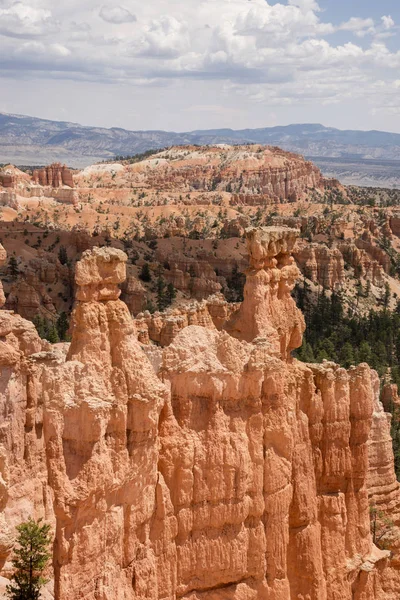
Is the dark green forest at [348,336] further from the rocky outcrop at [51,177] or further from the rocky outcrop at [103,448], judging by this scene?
the rocky outcrop at [51,177]

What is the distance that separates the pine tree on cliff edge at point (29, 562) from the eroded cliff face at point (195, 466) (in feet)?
4.61

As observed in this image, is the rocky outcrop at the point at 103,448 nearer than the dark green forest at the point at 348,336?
Yes

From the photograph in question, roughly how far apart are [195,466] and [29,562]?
125 inches

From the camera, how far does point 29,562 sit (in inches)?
489

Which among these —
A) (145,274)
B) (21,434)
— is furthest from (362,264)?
(21,434)

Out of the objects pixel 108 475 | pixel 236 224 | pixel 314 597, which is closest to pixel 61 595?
pixel 108 475

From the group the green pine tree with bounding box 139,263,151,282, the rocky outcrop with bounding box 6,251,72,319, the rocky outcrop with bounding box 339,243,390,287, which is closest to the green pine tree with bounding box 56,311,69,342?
the rocky outcrop with bounding box 6,251,72,319

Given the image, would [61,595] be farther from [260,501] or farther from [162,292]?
[162,292]

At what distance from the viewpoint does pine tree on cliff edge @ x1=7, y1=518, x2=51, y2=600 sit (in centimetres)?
1202

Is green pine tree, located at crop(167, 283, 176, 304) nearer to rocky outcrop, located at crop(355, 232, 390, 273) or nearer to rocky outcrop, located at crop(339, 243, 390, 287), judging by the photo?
rocky outcrop, located at crop(339, 243, 390, 287)

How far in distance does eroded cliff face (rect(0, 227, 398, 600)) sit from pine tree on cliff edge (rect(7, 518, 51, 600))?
1.41m

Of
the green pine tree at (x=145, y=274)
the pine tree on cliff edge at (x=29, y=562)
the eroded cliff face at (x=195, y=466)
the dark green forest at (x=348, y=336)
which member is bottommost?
the dark green forest at (x=348, y=336)

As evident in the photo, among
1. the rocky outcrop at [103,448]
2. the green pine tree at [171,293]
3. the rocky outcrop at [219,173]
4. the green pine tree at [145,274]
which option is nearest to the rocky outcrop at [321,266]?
the green pine tree at [145,274]

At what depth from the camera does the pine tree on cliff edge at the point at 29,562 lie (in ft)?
39.4
